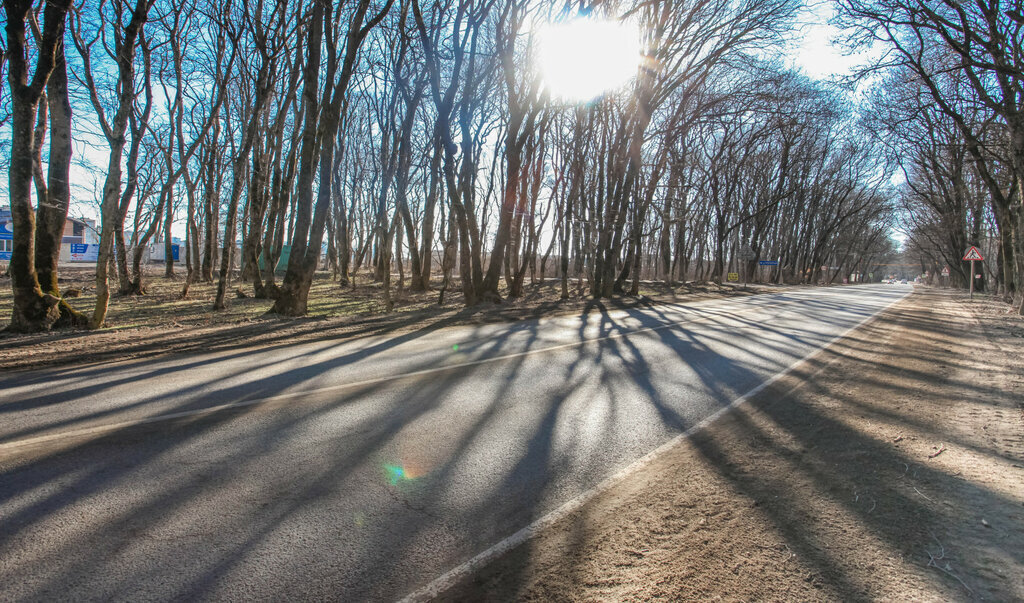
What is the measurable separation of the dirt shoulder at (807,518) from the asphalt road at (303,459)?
379 mm

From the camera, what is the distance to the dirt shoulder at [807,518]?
2.47 metres

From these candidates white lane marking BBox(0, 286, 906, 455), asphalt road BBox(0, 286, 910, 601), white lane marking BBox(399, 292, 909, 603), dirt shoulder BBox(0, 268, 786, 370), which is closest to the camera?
white lane marking BBox(399, 292, 909, 603)

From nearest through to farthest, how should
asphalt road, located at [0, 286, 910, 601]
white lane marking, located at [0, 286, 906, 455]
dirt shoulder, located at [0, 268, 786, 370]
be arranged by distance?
asphalt road, located at [0, 286, 910, 601] < white lane marking, located at [0, 286, 906, 455] < dirt shoulder, located at [0, 268, 786, 370]

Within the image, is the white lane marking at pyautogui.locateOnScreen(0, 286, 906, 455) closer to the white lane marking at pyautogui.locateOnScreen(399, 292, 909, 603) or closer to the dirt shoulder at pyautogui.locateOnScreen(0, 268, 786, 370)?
the white lane marking at pyautogui.locateOnScreen(399, 292, 909, 603)

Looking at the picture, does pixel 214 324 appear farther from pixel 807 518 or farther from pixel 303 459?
pixel 807 518

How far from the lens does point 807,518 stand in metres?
3.12

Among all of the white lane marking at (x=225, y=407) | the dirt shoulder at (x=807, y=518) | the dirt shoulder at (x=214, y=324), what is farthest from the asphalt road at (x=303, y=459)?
the dirt shoulder at (x=214, y=324)

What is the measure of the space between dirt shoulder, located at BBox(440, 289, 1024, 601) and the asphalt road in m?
0.38

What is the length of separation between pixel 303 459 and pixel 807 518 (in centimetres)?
357

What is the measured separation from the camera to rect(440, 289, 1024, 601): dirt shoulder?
2.47 metres

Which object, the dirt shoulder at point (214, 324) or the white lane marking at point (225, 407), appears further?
the dirt shoulder at point (214, 324)

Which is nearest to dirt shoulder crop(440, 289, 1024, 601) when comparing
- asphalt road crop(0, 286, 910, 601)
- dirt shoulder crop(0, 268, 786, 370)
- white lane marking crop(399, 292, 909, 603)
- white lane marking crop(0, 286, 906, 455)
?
white lane marking crop(399, 292, 909, 603)

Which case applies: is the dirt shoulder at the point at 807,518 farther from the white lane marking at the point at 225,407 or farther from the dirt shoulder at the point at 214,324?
the dirt shoulder at the point at 214,324

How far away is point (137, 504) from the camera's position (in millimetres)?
3127
